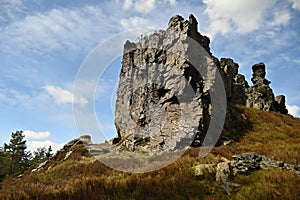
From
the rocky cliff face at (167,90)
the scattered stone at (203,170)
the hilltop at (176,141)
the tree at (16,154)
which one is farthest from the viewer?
the tree at (16,154)

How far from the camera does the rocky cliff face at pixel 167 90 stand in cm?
2195

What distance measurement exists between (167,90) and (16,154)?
116ft

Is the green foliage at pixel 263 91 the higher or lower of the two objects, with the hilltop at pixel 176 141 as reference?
higher

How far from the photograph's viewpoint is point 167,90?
25156 mm

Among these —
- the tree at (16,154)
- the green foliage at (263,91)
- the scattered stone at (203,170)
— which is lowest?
the scattered stone at (203,170)

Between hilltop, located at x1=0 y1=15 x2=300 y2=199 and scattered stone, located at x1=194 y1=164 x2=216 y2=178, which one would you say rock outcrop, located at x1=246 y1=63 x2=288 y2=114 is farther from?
scattered stone, located at x1=194 y1=164 x2=216 y2=178

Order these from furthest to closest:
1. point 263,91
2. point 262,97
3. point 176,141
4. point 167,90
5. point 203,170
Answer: point 263,91 → point 262,97 → point 167,90 → point 176,141 → point 203,170

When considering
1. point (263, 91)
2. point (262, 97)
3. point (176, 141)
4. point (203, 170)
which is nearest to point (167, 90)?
point (176, 141)

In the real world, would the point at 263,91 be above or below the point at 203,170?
above

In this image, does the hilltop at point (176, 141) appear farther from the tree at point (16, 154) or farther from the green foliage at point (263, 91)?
the tree at point (16, 154)

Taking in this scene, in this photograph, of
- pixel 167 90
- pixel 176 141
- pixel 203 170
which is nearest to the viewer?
pixel 203 170

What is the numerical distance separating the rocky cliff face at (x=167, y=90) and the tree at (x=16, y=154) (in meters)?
24.4

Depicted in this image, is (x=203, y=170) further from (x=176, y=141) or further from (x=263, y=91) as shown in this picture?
(x=263, y=91)

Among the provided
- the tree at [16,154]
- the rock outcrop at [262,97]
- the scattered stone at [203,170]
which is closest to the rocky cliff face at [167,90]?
the scattered stone at [203,170]
